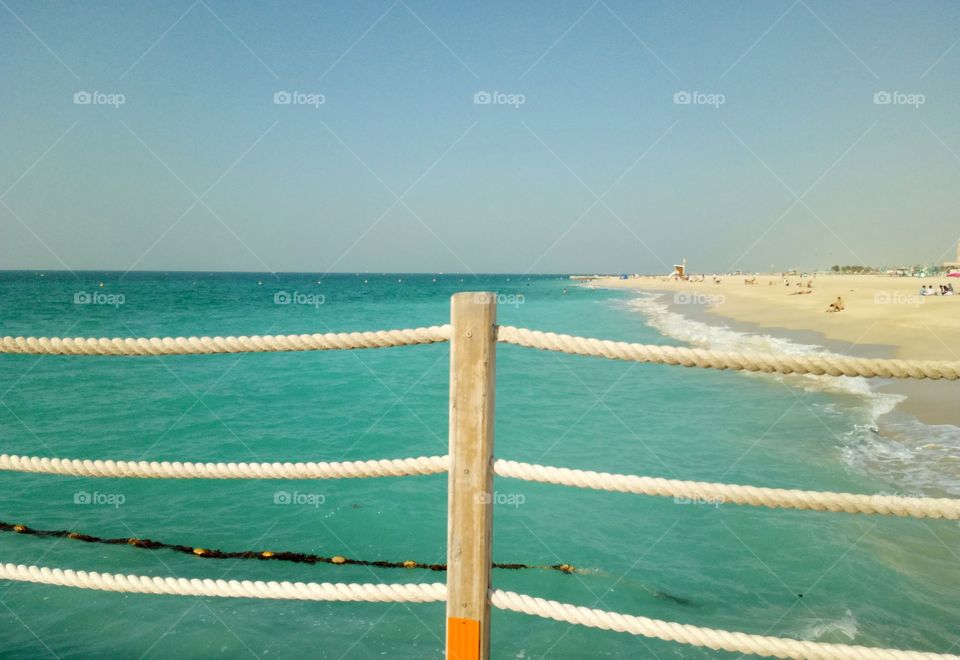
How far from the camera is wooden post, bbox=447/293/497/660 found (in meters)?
1.58

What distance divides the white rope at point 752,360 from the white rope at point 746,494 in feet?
1.04

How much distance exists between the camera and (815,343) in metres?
15.5

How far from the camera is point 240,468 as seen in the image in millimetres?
1781

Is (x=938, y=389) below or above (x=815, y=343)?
below

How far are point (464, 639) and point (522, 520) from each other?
4.08 m

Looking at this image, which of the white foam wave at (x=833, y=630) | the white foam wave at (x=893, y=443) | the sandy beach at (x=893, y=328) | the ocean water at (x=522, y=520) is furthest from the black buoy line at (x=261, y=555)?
the sandy beach at (x=893, y=328)

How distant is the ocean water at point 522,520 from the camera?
12.1 ft

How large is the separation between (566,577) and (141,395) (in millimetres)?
11185

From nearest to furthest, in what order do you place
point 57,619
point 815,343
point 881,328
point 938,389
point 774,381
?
point 57,619, point 938,389, point 774,381, point 815,343, point 881,328

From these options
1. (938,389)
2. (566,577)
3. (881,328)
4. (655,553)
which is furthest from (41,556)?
(881,328)

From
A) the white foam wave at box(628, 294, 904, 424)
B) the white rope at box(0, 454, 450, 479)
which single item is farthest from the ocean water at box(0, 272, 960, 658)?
the white rope at box(0, 454, 450, 479)

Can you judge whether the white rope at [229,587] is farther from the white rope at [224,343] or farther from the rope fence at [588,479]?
the white rope at [224,343]

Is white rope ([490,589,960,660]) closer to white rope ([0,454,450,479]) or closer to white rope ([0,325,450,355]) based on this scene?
white rope ([0,454,450,479])

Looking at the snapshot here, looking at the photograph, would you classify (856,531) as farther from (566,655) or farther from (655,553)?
(566,655)
